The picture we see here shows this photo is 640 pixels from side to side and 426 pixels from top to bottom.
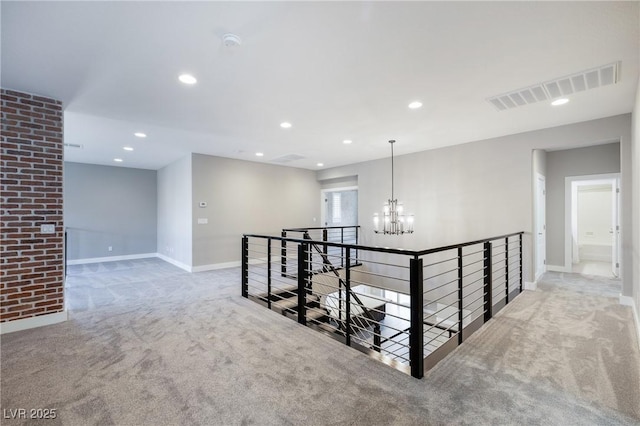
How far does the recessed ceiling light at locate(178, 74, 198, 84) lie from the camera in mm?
2791

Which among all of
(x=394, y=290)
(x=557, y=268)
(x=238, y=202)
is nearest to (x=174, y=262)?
(x=238, y=202)

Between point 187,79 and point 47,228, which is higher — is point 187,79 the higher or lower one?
the higher one

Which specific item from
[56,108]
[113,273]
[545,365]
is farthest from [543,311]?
[113,273]

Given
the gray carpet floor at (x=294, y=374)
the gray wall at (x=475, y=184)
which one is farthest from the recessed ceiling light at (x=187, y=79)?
the gray wall at (x=475, y=184)

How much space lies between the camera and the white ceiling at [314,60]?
193cm

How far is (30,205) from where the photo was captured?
10.6 feet

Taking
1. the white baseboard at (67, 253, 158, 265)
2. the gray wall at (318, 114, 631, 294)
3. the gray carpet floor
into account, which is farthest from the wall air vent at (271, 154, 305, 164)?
the white baseboard at (67, 253, 158, 265)

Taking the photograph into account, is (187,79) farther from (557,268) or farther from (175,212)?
(557,268)

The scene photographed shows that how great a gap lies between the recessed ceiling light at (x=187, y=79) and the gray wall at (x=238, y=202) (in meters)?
3.73

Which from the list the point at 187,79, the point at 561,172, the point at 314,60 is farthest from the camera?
the point at 561,172

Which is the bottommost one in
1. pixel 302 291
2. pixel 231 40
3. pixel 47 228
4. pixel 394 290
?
pixel 394 290

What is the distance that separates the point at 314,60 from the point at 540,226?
210 inches

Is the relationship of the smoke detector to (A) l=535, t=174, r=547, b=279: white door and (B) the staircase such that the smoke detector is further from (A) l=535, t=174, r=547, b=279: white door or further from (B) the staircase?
(A) l=535, t=174, r=547, b=279: white door

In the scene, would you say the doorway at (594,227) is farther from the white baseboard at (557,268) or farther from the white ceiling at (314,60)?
the white ceiling at (314,60)
